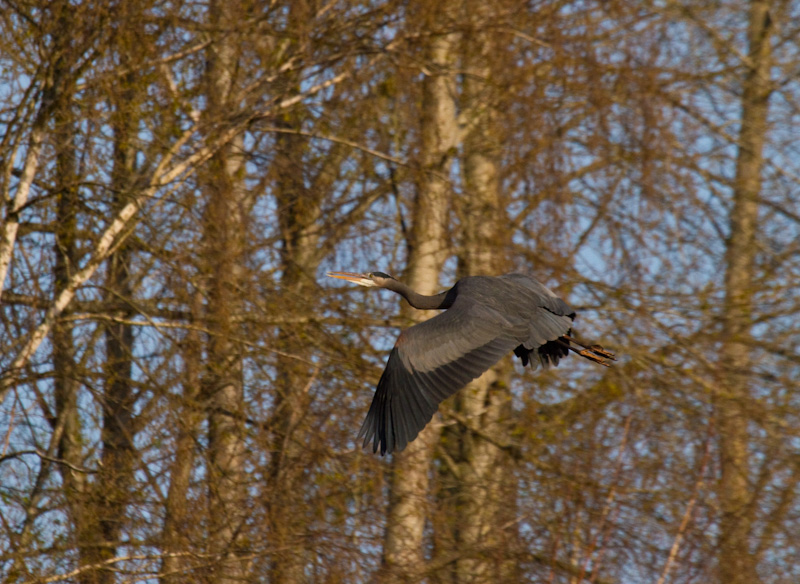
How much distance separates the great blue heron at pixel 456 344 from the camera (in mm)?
5613

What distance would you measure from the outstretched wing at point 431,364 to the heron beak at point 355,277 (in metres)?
1.59

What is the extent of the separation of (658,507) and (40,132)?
5.23 m

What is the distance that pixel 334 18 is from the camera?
8.58 meters

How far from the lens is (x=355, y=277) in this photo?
8.01 meters

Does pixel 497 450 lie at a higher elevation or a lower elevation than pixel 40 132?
lower

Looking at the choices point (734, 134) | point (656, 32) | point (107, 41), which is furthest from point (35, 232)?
point (734, 134)

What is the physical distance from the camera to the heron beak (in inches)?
312

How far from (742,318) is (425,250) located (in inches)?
108

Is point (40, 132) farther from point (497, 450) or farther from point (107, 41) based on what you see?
point (497, 450)

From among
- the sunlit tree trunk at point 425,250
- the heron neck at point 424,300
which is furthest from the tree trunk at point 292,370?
the heron neck at point 424,300

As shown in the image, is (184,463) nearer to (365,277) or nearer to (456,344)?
(365,277)

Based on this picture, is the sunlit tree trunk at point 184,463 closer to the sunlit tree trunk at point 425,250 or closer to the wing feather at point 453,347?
the sunlit tree trunk at point 425,250

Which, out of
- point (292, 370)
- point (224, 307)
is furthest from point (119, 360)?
point (292, 370)

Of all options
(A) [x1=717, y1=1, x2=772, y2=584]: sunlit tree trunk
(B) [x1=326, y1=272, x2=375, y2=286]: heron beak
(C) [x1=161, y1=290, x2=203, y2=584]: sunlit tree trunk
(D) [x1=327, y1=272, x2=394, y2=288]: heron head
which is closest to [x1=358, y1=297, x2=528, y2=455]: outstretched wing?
(D) [x1=327, y1=272, x2=394, y2=288]: heron head
